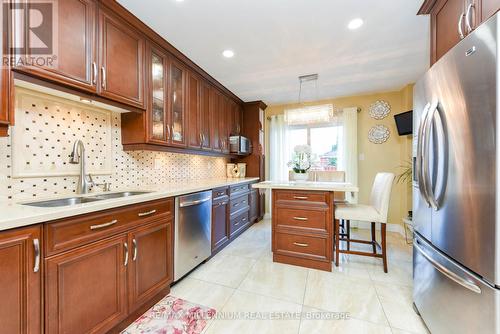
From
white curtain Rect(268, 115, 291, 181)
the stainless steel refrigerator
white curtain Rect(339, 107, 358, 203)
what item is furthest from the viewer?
white curtain Rect(268, 115, 291, 181)

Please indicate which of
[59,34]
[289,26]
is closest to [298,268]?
[289,26]

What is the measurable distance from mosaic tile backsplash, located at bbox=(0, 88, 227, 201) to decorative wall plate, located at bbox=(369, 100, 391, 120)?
382 cm

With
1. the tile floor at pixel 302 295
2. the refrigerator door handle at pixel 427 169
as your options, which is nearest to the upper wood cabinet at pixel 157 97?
the tile floor at pixel 302 295

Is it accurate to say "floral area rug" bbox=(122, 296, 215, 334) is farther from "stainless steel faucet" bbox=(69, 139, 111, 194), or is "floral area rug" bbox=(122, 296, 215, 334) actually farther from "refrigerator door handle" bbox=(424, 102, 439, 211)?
"refrigerator door handle" bbox=(424, 102, 439, 211)

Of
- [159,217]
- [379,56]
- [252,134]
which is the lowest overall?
[159,217]

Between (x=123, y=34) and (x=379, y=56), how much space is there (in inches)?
108

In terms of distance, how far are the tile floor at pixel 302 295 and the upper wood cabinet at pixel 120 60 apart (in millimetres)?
1827

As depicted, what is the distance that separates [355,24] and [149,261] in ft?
8.98

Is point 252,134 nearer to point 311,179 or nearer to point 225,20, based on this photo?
point 311,179

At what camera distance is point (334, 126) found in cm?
398

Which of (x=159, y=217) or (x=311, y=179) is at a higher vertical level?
(x=311, y=179)

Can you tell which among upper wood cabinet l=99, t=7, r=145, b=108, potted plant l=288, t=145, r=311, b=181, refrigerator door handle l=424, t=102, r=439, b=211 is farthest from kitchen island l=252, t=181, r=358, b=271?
upper wood cabinet l=99, t=7, r=145, b=108

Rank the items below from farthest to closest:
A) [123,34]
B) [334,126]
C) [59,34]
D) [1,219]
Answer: [334,126] → [123,34] → [59,34] → [1,219]

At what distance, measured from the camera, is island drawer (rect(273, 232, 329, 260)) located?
2.19 m
